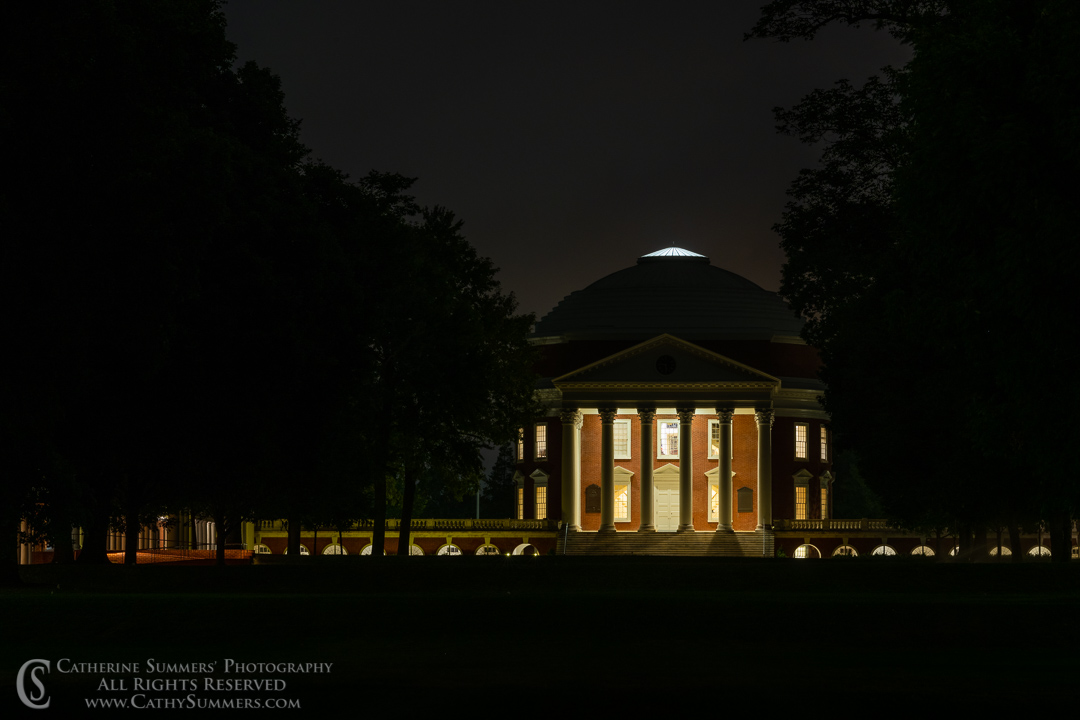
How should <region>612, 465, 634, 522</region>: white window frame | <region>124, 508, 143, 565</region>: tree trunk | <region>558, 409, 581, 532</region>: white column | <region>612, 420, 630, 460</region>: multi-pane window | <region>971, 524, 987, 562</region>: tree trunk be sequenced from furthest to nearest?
<region>612, 420, 630, 460</region>: multi-pane window
<region>612, 465, 634, 522</region>: white window frame
<region>558, 409, 581, 532</region>: white column
<region>971, 524, 987, 562</region>: tree trunk
<region>124, 508, 143, 565</region>: tree trunk

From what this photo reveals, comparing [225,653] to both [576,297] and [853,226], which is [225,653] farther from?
[576,297]

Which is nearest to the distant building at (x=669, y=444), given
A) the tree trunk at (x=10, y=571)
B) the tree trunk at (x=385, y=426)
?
the tree trunk at (x=385, y=426)

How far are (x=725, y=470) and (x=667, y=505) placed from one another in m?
10.2

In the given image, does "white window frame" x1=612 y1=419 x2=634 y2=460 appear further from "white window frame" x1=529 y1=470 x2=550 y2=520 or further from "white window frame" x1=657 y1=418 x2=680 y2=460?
"white window frame" x1=529 y1=470 x2=550 y2=520

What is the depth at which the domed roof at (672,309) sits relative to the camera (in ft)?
361

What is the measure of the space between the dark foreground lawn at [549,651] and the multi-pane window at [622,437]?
244ft

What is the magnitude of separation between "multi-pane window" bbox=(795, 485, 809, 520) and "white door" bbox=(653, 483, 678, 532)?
8646mm

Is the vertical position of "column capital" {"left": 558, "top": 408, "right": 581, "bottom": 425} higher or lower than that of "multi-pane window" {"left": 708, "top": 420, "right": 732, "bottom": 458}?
higher

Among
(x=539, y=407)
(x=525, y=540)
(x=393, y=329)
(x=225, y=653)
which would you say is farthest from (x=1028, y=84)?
(x=525, y=540)

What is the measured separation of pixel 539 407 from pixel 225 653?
5182cm

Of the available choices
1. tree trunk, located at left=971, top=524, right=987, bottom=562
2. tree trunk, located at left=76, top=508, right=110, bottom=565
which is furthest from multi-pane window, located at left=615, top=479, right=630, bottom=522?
tree trunk, located at left=76, top=508, right=110, bottom=565

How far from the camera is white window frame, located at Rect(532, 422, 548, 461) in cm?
10775

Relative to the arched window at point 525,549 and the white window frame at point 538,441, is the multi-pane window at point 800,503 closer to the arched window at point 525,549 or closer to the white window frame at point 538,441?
the white window frame at point 538,441

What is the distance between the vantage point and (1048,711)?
49.3ft
